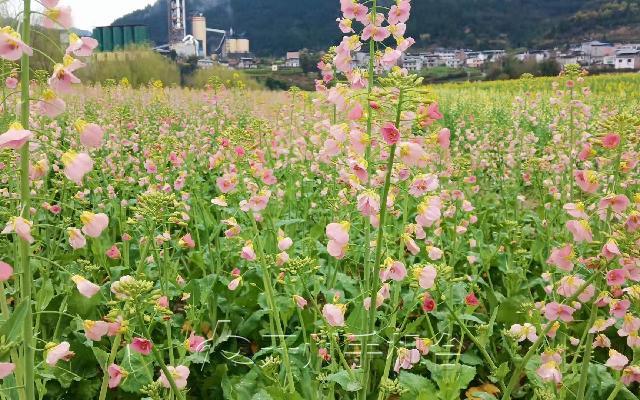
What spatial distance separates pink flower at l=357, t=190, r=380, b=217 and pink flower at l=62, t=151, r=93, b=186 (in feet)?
2.19

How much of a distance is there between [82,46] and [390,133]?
2.47 ft

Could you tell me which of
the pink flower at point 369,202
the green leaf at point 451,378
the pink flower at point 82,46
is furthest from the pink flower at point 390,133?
the green leaf at point 451,378

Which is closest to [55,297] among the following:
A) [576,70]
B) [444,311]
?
[444,311]

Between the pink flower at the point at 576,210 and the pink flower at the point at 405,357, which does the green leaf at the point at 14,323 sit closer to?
the pink flower at the point at 405,357

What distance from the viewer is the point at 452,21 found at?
295 feet

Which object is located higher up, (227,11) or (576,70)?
(227,11)

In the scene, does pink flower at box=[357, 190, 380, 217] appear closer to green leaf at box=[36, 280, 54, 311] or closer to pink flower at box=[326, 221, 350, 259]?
pink flower at box=[326, 221, 350, 259]

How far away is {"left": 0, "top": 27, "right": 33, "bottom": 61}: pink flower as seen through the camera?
3.94 ft

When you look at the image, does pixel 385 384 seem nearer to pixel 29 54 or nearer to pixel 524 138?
pixel 29 54

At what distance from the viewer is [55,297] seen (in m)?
2.85

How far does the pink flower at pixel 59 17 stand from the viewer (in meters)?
1.35

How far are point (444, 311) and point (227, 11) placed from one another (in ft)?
372

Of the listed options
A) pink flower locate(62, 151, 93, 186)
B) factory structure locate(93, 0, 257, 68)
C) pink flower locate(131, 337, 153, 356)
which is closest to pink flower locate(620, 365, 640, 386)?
pink flower locate(131, 337, 153, 356)

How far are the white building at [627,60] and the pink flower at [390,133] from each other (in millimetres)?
39494
